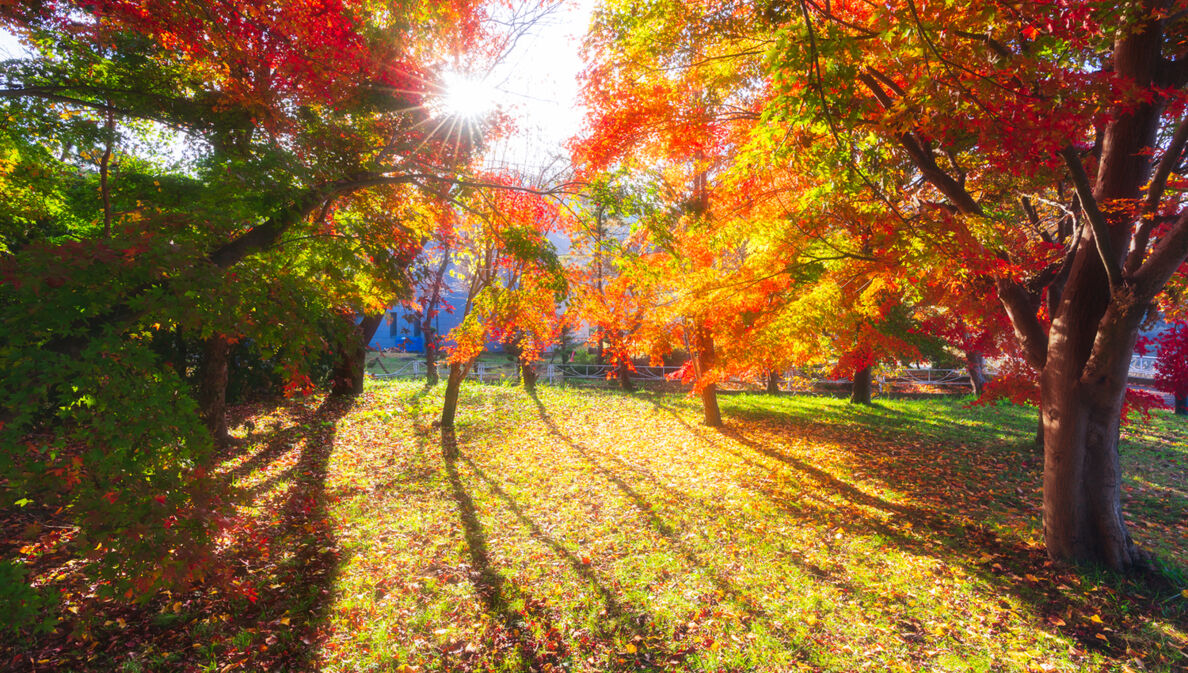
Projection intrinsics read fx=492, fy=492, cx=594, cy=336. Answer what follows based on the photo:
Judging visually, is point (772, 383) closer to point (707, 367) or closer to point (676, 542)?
point (707, 367)

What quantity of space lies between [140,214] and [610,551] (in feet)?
21.4

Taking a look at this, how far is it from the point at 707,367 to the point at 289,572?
9526 millimetres

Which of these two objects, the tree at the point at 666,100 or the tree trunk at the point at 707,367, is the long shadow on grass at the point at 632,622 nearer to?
the tree at the point at 666,100

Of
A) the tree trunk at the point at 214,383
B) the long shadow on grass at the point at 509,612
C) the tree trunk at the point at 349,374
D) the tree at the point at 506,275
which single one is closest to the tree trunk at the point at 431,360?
the tree trunk at the point at 349,374

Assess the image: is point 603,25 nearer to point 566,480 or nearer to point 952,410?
point 566,480

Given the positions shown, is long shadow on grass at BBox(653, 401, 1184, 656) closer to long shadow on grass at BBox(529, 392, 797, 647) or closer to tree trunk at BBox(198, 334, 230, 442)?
long shadow on grass at BBox(529, 392, 797, 647)

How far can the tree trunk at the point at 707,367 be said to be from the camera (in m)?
12.4

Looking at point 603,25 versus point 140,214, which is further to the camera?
point 603,25

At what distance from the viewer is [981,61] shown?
4.89m

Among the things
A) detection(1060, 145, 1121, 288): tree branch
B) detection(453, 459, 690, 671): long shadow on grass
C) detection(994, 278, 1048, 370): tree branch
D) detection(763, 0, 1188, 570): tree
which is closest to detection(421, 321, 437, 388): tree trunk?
detection(453, 459, 690, 671): long shadow on grass

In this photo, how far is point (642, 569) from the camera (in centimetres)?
563

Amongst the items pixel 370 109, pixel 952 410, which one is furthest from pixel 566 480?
pixel 952 410

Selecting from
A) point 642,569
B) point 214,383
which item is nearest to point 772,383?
point 642,569

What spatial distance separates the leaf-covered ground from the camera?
13.5 feet
